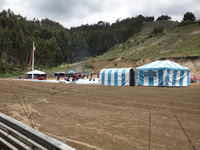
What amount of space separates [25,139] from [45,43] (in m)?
77.1

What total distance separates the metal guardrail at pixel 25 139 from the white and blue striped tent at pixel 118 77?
1607 cm

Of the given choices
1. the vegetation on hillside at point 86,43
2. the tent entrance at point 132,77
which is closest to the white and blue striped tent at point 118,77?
the tent entrance at point 132,77

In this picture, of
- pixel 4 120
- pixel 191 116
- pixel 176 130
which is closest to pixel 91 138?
pixel 4 120

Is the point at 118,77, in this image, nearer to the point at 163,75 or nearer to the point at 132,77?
the point at 132,77

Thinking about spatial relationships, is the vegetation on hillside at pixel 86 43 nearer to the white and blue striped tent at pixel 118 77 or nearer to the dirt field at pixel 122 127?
the white and blue striped tent at pixel 118 77

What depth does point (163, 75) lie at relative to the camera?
1792 cm

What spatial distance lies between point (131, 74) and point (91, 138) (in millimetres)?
16497

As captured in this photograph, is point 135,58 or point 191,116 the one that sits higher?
point 135,58

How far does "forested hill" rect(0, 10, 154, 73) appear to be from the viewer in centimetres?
6869

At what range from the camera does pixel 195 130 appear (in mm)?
4762

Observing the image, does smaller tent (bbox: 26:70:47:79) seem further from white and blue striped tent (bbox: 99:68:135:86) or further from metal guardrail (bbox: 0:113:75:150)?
metal guardrail (bbox: 0:113:75:150)

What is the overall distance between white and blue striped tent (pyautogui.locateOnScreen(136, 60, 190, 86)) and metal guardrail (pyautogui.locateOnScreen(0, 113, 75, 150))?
16.4 meters

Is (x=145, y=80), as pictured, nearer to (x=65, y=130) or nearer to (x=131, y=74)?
(x=131, y=74)

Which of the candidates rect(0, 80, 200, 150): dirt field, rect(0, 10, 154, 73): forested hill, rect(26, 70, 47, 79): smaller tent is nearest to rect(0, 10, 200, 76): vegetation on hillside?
rect(0, 10, 154, 73): forested hill
